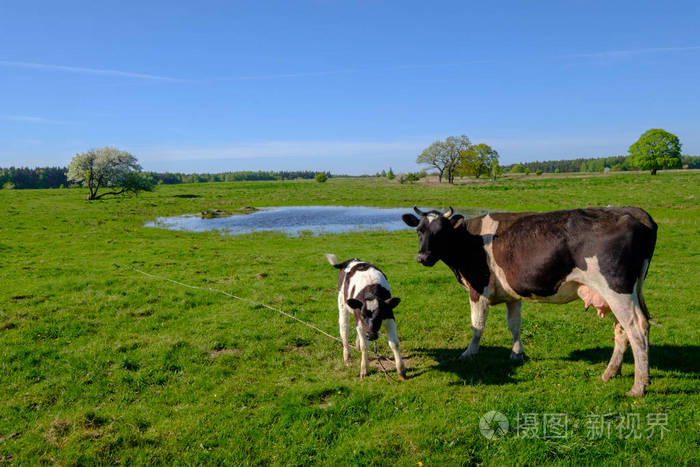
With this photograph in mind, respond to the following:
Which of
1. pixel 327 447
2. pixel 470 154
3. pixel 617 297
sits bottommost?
pixel 327 447

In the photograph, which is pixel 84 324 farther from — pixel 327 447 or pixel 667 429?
pixel 667 429

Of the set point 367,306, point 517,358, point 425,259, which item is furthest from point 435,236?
point 517,358

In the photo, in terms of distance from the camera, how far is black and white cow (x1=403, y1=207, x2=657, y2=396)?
638 cm

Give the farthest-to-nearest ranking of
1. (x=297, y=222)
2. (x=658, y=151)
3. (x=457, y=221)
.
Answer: (x=658, y=151), (x=297, y=222), (x=457, y=221)

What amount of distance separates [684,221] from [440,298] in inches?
1016

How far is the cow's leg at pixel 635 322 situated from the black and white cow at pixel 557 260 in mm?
13

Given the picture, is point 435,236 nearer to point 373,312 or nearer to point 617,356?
point 373,312

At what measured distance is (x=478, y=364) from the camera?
8.03 meters

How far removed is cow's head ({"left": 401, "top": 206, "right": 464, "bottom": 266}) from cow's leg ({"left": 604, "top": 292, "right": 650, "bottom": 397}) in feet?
9.76

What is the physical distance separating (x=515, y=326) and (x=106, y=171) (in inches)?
2838

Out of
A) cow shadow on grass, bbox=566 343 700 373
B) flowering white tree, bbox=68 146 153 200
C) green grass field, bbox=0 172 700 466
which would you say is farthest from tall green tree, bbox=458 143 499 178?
cow shadow on grass, bbox=566 343 700 373

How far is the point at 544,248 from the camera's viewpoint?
695 cm

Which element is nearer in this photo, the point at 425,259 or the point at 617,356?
the point at 617,356

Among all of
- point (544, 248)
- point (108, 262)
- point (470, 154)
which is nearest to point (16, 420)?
point (544, 248)
